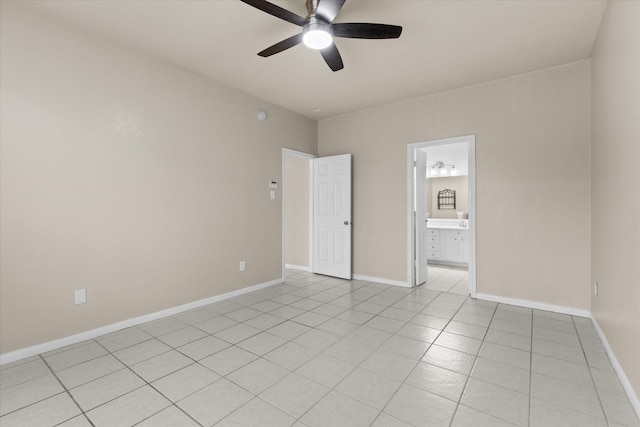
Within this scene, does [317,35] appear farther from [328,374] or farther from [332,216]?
[332,216]

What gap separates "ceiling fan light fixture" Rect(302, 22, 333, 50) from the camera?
7.21 ft

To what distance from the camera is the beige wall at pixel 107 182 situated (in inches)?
91.4

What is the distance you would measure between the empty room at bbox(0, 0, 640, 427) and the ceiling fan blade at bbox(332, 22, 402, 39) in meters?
0.01

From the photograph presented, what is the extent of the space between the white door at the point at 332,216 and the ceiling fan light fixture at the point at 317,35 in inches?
100

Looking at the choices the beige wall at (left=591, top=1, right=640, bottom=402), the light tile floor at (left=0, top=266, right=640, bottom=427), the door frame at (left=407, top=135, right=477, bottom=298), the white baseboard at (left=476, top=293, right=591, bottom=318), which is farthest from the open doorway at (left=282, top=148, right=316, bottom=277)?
the beige wall at (left=591, top=1, right=640, bottom=402)

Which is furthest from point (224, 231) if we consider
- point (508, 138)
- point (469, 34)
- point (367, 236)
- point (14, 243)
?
point (508, 138)

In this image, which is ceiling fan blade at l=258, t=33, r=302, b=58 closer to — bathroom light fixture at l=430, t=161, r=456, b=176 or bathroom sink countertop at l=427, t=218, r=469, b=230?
bathroom light fixture at l=430, t=161, r=456, b=176

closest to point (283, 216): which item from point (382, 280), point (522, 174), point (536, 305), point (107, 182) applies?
point (382, 280)

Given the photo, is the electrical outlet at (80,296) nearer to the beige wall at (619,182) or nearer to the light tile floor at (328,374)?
the light tile floor at (328,374)

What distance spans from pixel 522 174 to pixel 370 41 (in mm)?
2357

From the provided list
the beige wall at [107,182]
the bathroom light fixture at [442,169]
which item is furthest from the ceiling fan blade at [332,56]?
the bathroom light fixture at [442,169]

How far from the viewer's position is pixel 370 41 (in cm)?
281

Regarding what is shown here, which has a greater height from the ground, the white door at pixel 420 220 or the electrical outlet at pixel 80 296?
the white door at pixel 420 220

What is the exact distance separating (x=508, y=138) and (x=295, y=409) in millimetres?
3696
